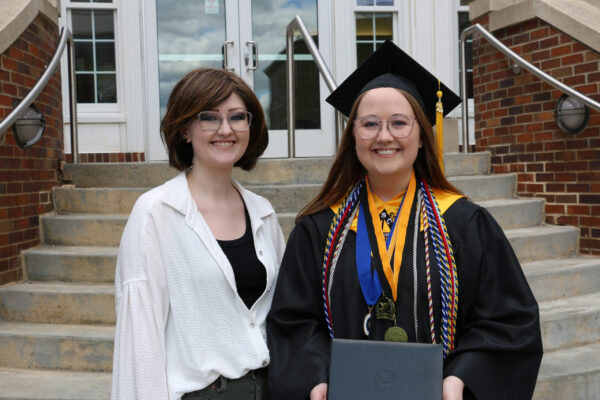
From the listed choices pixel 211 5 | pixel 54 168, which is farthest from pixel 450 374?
pixel 211 5

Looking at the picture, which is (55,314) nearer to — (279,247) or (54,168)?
(54,168)

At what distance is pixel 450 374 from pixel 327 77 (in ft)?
11.4

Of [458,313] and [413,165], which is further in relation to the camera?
[413,165]

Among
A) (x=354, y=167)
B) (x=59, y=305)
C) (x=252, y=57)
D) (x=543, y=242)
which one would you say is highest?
(x=252, y=57)

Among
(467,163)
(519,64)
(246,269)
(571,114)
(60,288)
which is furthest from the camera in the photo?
(467,163)

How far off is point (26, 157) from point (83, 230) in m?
0.67

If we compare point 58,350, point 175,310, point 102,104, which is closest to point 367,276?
point 175,310

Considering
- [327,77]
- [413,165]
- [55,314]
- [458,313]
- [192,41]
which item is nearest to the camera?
[458,313]

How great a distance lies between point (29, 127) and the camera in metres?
4.61

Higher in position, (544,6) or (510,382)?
(544,6)

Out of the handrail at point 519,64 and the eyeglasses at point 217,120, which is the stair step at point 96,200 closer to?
the eyeglasses at point 217,120

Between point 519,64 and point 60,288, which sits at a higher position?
point 519,64

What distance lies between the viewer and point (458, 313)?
6.78 feet

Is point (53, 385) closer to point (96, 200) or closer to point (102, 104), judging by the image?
point (96, 200)
